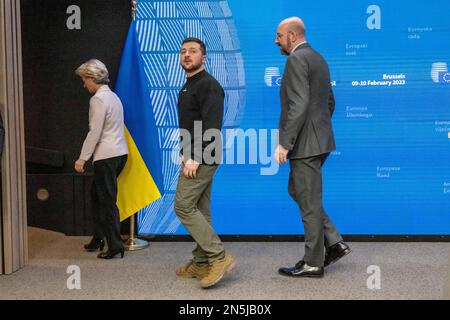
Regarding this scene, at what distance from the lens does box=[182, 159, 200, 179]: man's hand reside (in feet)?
10.4

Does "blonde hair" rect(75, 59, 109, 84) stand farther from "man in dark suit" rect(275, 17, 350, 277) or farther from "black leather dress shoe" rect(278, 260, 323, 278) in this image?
"black leather dress shoe" rect(278, 260, 323, 278)

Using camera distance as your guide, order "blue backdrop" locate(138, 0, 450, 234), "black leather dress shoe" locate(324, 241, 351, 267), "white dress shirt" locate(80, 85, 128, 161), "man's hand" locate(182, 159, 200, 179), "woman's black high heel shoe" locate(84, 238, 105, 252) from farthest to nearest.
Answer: "blue backdrop" locate(138, 0, 450, 234)
"woman's black high heel shoe" locate(84, 238, 105, 252)
"white dress shirt" locate(80, 85, 128, 161)
"black leather dress shoe" locate(324, 241, 351, 267)
"man's hand" locate(182, 159, 200, 179)

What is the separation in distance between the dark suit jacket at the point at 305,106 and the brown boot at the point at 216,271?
72cm

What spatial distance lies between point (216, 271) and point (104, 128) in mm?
1308

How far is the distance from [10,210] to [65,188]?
3.58 feet

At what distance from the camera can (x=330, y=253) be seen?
11.7 feet

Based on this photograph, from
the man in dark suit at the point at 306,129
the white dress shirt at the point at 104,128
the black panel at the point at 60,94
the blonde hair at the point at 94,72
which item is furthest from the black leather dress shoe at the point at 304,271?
the black panel at the point at 60,94

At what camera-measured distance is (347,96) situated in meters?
4.31

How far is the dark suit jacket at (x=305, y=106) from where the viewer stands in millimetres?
3264

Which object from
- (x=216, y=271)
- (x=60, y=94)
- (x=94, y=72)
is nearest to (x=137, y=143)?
(x=94, y=72)

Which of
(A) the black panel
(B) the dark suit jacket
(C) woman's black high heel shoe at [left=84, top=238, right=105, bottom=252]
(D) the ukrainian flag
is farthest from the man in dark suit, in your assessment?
(A) the black panel

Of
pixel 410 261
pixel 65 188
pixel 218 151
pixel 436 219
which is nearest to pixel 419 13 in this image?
pixel 436 219

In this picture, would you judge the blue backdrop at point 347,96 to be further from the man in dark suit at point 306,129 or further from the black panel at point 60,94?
Answer: the man in dark suit at point 306,129

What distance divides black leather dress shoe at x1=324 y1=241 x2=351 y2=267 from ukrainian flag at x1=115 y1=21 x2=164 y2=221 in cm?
128
